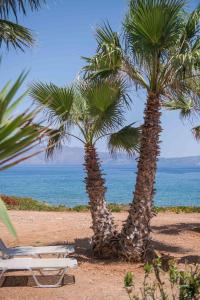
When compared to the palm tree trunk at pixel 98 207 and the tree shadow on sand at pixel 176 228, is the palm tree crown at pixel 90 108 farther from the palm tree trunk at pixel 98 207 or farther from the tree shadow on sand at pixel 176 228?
the tree shadow on sand at pixel 176 228

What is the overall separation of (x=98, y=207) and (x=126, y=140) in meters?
1.40

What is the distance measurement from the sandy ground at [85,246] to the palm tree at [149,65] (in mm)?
881

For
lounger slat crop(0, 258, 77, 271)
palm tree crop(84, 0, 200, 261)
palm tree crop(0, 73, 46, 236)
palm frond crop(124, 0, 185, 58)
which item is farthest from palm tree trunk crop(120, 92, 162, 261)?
palm tree crop(0, 73, 46, 236)

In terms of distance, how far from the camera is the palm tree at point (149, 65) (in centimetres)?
793

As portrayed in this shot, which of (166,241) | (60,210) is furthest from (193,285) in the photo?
(60,210)

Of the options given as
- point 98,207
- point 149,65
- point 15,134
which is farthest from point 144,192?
point 15,134

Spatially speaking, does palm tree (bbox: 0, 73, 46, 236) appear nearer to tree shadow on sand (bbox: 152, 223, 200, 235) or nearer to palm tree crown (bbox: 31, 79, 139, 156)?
palm tree crown (bbox: 31, 79, 139, 156)

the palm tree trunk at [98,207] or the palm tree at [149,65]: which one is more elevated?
the palm tree at [149,65]

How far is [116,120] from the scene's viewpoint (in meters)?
9.42

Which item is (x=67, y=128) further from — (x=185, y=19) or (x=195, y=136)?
(x=195, y=136)

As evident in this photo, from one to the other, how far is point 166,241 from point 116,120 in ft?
12.1

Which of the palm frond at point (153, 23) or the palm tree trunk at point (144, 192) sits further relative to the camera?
the palm tree trunk at point (144, 192)

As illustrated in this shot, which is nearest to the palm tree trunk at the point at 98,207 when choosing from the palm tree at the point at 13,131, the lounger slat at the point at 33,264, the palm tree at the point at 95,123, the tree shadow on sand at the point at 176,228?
the palm tree at the point at 95,123

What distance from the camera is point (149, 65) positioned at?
8508 millimetres
